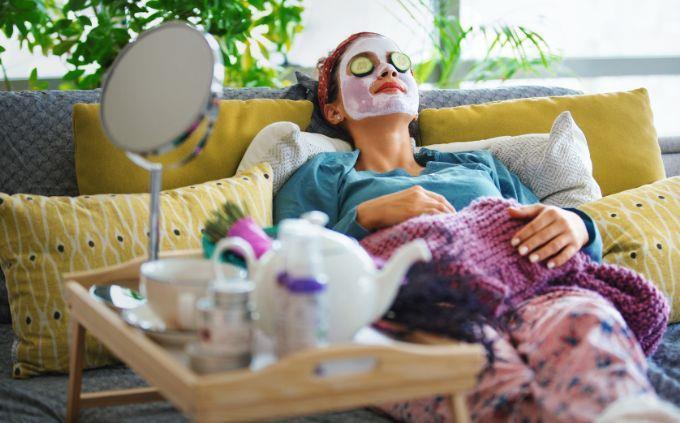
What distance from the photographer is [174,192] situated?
6.00 feet

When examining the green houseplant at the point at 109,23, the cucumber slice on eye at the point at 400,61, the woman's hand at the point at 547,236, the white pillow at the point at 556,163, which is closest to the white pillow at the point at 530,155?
the white pillow at the point at 556,163

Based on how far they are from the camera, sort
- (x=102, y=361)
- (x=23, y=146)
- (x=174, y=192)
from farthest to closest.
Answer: (x=23, y=146) < (x=174, y=192) < (x=102, y=361)

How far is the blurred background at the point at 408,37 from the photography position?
254 centimetres

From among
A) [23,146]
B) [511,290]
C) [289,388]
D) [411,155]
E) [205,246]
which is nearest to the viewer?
[289,388]

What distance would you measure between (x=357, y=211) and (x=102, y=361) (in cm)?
58

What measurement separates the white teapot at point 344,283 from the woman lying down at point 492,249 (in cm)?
12

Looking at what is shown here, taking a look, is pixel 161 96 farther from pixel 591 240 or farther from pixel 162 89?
pixel 591 240

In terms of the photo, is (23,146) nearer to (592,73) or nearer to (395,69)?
(395,69)

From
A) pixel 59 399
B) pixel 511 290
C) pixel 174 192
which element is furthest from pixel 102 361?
pixel 511 290

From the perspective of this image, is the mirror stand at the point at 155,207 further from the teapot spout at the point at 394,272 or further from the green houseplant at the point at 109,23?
the green houseplant at the point at 109,23

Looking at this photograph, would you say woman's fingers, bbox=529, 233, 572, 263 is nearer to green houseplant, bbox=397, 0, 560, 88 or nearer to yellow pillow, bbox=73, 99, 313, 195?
yellow pillow, bbox=73, 99, 313, 195

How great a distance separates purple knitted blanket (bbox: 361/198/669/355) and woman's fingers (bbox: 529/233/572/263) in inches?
0.8

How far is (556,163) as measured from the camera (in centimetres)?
204

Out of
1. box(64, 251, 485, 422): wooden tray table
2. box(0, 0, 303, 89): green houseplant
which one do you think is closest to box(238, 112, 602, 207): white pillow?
box(0, 0, 303, 89): green houseplant
